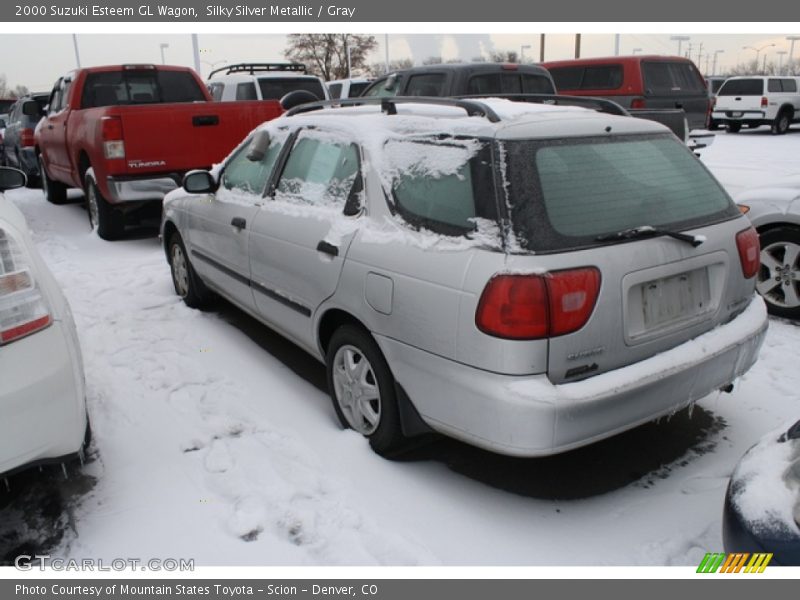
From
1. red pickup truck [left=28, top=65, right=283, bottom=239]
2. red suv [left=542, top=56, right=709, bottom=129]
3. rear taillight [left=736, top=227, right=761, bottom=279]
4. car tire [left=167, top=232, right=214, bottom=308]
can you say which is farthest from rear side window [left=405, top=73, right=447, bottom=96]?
rear taillight [left=736, top=227, right=761, bottom=279]

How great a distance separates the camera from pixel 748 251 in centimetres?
329

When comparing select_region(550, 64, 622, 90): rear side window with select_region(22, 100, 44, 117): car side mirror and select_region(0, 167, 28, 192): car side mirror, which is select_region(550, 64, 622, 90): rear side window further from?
select_region(0, 167, 28, 192): car side mirror

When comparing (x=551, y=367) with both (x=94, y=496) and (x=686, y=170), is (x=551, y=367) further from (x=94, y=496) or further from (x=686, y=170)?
(x=94, y=496)

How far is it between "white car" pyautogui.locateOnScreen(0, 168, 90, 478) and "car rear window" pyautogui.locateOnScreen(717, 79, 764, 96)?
25.6m

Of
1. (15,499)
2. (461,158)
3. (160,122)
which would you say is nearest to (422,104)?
(461,158)

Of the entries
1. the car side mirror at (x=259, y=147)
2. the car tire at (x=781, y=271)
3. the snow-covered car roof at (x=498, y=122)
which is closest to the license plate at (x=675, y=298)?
the snow-covered car roof at (x=498, y=122)

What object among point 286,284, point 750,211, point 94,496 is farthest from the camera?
point 750,211

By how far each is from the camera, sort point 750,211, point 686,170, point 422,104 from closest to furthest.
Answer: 1. point 686,170
2. point 422,104
3. point 750,211

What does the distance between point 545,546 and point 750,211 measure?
374 cm

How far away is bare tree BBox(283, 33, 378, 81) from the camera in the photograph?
49.8 m

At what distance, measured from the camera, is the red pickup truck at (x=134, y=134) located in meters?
7.52

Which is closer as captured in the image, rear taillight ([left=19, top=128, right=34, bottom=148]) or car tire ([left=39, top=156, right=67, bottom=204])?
car tire ([left=39, top=156, right=67, bottom=204])

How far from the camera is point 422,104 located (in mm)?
3559

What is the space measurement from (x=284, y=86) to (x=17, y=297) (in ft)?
38.0
